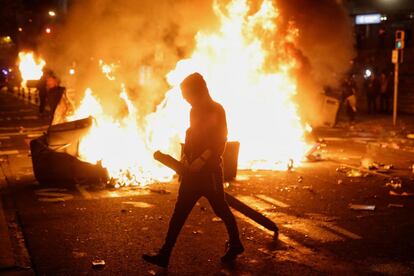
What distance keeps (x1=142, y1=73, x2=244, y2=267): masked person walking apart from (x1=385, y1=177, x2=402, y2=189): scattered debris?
5.00m

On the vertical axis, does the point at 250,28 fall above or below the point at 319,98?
above

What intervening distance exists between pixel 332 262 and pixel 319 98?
16697mm

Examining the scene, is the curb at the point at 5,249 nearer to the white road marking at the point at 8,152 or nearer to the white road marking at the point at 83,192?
the white road marking at the point at 83,192

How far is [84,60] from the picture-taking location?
17781mm

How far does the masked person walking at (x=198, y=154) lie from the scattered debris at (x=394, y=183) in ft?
16.4

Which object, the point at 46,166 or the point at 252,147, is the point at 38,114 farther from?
the point at 46,166

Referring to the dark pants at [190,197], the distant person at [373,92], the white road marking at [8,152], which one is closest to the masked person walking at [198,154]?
the dark pants at [190,197]

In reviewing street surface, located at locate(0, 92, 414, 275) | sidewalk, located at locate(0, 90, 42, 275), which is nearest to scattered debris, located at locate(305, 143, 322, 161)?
street surface, located at locate(0, 92, 414, 275)

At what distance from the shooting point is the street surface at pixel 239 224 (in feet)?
18.7

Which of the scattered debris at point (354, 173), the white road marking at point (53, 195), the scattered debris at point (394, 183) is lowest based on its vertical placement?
the white road marking at point (53, 195)

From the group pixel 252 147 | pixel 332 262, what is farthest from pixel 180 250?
pixel 252 147

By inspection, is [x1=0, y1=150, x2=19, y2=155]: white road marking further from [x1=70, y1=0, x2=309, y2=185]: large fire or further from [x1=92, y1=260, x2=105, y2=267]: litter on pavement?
[x1=92, y1=260, x2=105, y2=267]: litter on pavement

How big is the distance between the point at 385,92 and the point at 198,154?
21347mm

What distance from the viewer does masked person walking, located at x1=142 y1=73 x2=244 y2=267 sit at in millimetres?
5516
